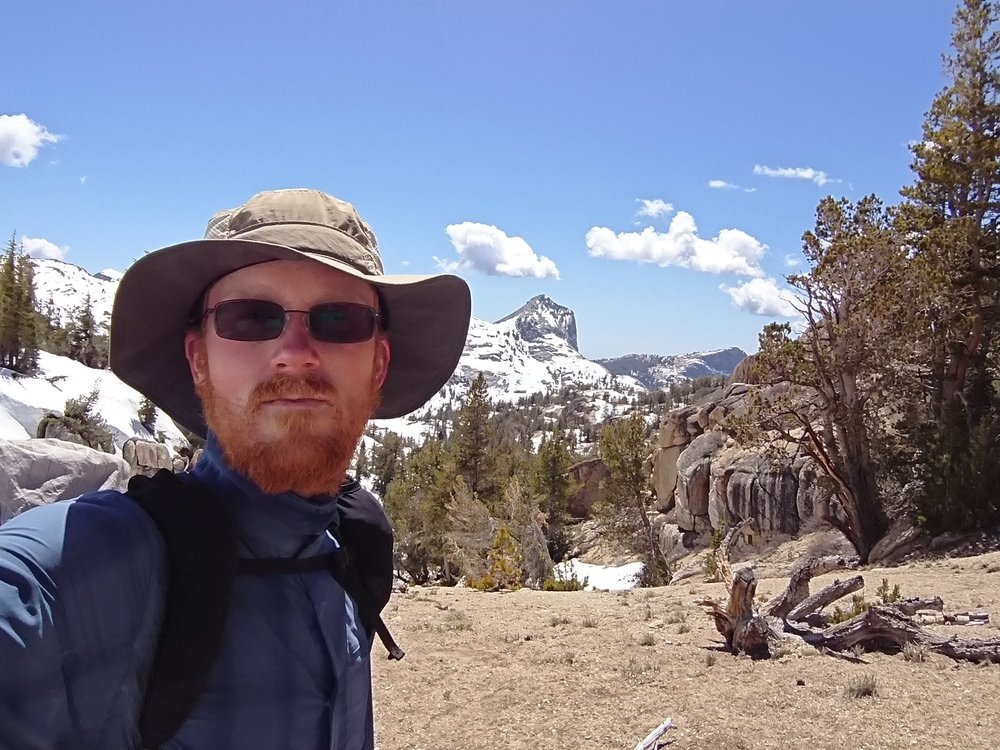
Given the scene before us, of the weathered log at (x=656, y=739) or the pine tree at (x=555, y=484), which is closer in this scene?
the weathered log at (x=656, y=739)

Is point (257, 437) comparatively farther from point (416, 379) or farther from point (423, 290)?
point (416, 379)

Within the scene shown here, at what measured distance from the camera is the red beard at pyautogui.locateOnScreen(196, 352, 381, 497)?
121 centimetres

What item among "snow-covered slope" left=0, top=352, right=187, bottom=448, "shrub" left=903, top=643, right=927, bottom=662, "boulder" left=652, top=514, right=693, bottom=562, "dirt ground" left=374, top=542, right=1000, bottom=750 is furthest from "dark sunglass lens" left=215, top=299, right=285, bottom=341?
"snow-covered slope" left=0, top=352, right=187, bottom=448

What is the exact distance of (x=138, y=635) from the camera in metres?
0.90

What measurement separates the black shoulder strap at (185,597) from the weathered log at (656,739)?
4325mm

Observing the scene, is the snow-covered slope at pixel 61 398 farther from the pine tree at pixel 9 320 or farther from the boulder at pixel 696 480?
the boulder at pixel 696 480

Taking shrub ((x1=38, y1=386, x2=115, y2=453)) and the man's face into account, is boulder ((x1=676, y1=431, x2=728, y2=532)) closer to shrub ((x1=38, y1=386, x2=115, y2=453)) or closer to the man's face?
the man's face

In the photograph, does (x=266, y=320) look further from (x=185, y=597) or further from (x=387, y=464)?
(x=387, y=464)

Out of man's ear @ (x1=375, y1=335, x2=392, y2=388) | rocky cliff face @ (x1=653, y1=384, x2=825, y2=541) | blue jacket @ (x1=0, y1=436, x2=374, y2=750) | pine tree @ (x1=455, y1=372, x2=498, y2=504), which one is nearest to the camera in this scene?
blue jacket @ (x1=0, y1=436, x2=374, y2=750)

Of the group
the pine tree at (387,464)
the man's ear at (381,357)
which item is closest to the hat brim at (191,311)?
the man's ear at (381,357)

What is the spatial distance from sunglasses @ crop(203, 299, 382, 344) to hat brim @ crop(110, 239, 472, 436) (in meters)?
0.09

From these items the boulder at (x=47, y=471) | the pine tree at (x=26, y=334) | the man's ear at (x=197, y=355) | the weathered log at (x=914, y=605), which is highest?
the pine tree at (x=26, y=334)

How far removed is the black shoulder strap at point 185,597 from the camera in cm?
92

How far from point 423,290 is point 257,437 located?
0.59 m
